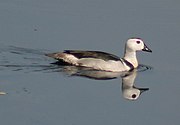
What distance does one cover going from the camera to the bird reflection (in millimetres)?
15207

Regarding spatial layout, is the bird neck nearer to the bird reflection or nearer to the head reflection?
the bird reflection

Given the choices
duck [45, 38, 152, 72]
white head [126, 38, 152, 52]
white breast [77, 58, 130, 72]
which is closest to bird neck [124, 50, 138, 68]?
white head [126, 38, 152, 52]

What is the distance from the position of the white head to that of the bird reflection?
0.56 m

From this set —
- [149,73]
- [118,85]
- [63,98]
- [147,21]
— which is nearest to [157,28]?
[147,21]

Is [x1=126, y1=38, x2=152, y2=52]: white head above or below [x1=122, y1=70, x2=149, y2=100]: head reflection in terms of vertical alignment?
above

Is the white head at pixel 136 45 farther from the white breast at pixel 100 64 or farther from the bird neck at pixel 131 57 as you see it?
the white breast at pixel 100 64

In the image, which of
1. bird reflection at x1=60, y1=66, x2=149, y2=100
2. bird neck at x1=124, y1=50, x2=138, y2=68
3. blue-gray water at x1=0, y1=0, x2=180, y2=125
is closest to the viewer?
blue-gray water at x1=0, y1=0, x2=180, y2=125

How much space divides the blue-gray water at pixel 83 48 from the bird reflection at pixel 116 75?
0.46 feet

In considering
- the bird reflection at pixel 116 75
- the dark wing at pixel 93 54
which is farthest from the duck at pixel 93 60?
the bird reflection at pixel 116 75

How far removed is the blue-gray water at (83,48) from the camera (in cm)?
1314

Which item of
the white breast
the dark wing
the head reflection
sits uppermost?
the dark wing

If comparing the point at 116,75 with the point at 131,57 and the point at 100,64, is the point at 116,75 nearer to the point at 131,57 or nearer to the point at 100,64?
the point at 100,64

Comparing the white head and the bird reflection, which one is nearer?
the bird reflection

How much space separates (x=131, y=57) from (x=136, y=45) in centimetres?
30
